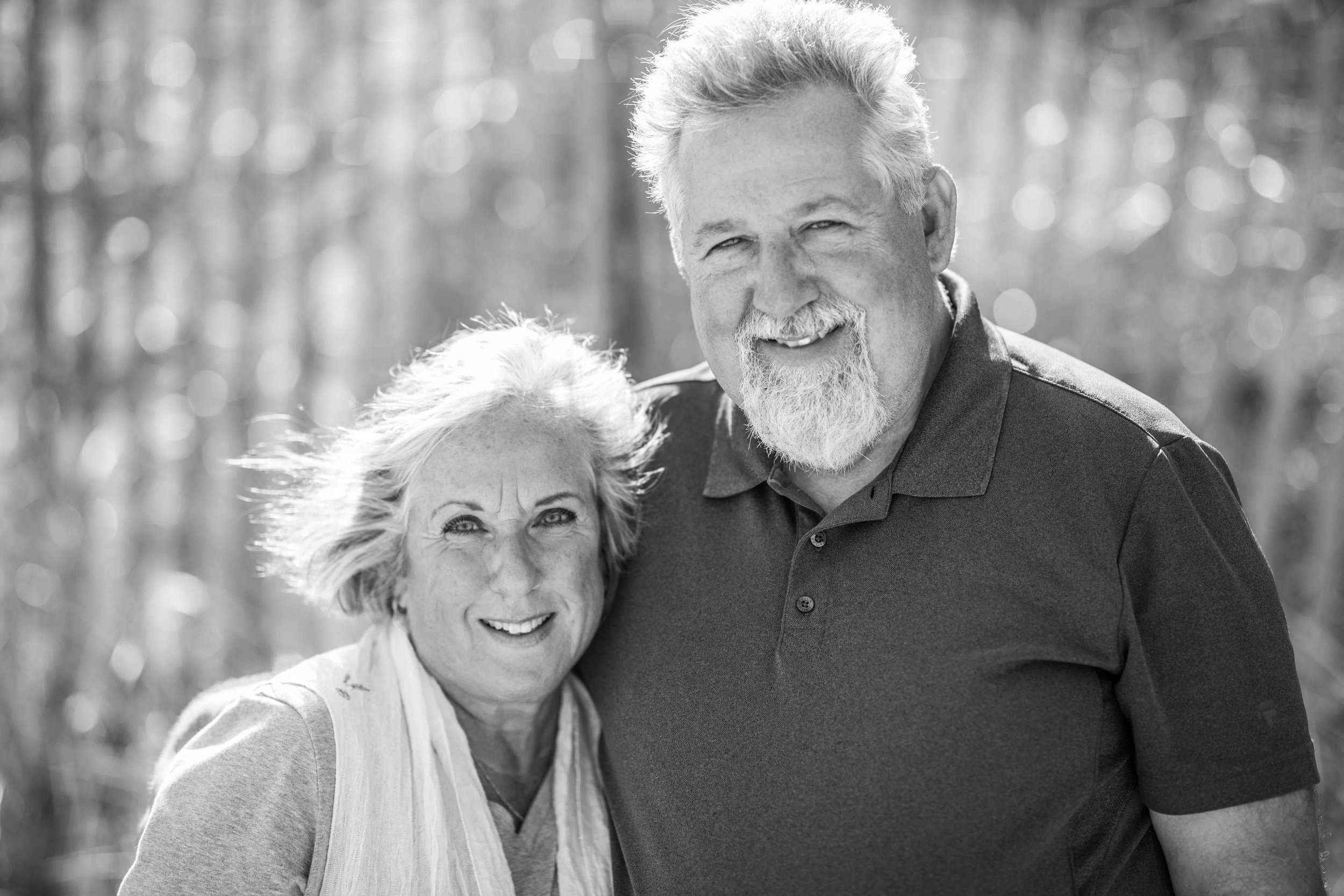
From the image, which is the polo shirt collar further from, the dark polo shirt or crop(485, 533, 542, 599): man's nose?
crop(485, 533, 542, 599): man's nose

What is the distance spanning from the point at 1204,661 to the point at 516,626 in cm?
101

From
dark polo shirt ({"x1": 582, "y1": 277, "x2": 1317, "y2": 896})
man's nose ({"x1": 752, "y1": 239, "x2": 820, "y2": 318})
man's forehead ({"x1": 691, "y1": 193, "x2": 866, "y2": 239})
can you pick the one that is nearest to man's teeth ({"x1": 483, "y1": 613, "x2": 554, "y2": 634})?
dark polo shirt ({"x1": 582, "y1": 277, "x2": 1317, "y2": 896})

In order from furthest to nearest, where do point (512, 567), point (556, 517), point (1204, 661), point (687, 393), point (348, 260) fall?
point (348, 260) → point (687, 393) → point (556, 517) → point (512, 567) → point (1204, 661)

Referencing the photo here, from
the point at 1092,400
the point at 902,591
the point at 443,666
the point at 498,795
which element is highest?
the point at 1092,400

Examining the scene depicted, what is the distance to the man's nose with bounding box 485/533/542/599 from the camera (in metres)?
1.89

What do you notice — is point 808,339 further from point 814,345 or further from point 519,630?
point 519,630

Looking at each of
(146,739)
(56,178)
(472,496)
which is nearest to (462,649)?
(472,496)

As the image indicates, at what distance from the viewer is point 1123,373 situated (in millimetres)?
3740

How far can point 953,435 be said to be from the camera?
1.85 m

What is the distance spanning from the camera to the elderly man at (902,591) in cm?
167

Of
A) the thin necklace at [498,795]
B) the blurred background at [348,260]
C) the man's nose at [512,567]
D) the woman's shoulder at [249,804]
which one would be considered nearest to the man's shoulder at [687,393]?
the man's nose at [512,567]

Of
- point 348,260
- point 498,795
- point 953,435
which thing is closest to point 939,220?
point 953,435

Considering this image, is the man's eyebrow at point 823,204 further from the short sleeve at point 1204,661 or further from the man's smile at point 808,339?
the short sleeve at point 1204,661

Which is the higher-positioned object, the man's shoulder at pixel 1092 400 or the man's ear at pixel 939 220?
the man's ear at pixel 939 220
